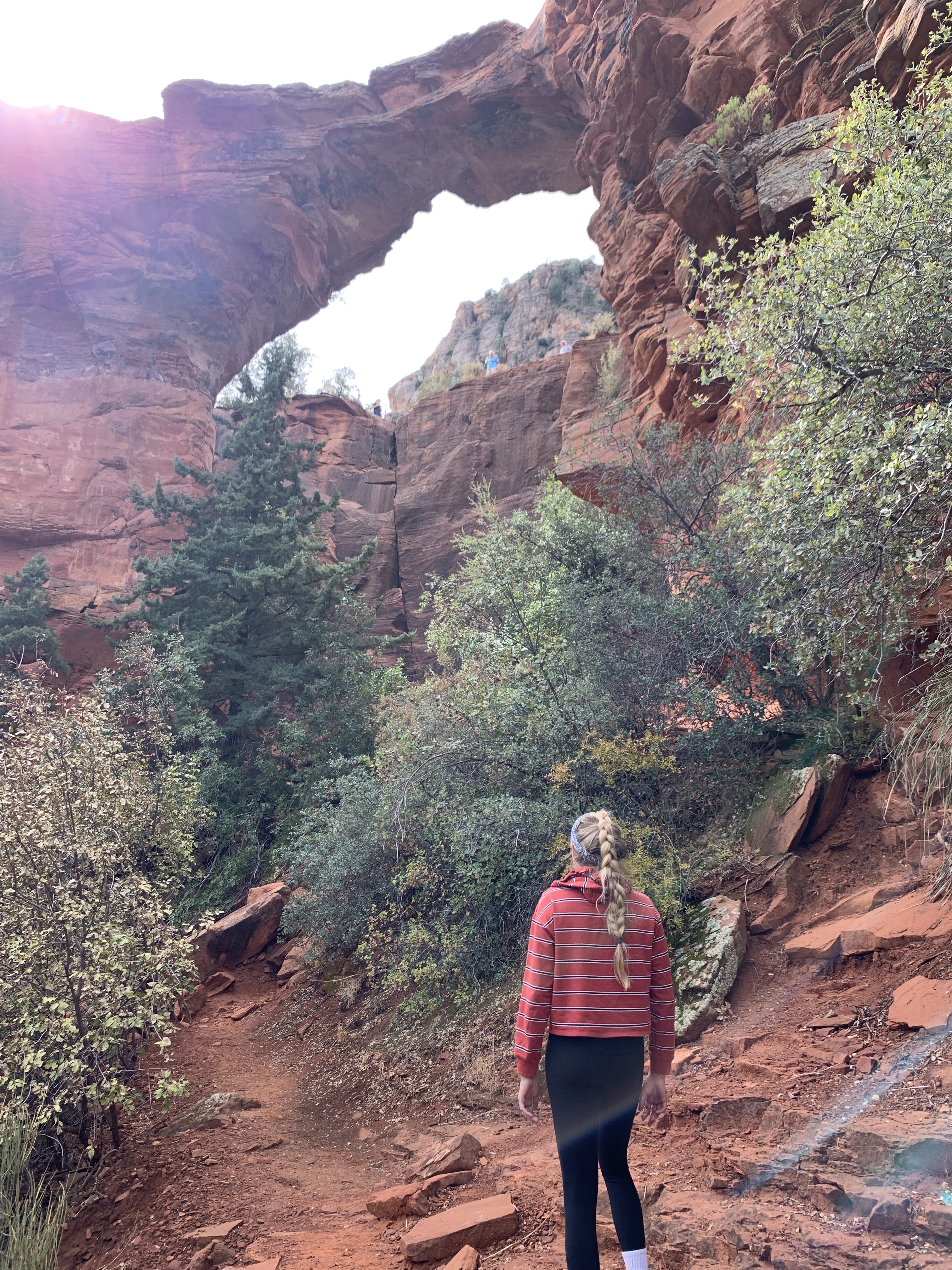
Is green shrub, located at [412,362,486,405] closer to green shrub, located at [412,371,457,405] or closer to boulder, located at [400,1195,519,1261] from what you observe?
green shrub, located at [412,371,457,405]

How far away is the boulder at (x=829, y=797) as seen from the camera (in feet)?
23.4

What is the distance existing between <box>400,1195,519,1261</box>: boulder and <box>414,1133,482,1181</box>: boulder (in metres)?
0.74

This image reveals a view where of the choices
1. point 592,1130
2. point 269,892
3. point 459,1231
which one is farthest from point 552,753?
point 269,892

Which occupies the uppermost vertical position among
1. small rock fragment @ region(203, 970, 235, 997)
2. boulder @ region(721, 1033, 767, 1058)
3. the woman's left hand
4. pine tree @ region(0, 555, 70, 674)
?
pine tree @ region(0, 555, 70, 674)

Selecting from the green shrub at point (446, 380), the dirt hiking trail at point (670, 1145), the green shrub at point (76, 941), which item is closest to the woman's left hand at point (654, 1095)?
the dirt hiking trail at point (670, 1145)

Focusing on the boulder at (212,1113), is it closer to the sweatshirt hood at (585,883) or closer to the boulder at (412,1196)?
the boulder at (412,1196)

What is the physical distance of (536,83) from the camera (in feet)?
83.6

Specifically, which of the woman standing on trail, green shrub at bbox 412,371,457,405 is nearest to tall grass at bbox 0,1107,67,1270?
the woman standing on trail

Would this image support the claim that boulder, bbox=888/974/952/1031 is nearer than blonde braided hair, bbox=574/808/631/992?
No

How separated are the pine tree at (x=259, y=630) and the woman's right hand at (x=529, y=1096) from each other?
43.4 feet

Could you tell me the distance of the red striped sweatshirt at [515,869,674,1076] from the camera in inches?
106

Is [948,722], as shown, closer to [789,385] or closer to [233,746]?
[789,385]

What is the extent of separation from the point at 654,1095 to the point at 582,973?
27.2 inches

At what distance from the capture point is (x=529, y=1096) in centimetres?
289
